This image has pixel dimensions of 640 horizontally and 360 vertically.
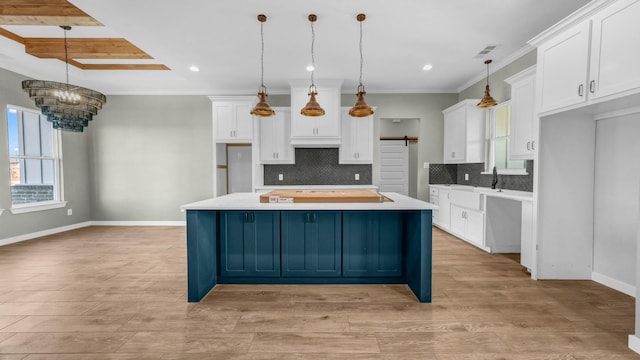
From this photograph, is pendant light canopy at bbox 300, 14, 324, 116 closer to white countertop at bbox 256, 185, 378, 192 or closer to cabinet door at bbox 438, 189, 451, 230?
white countertop at bbox 256, 185, 378, 192

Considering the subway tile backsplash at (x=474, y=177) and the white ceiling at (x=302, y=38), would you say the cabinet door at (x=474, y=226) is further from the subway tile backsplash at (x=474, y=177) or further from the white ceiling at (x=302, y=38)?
the white ceiling at (x=302, y=38)

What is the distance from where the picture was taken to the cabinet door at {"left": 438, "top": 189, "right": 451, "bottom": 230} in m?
5.14

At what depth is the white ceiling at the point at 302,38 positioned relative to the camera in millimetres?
2934

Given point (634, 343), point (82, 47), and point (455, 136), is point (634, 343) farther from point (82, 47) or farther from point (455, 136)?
point (82, 47)

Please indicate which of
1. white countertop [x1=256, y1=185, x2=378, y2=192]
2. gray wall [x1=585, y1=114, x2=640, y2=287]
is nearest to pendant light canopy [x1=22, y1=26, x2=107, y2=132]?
white countertop [x1=256, y1=185, x2=378, y2=192]

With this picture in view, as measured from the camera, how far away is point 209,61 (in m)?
4.38

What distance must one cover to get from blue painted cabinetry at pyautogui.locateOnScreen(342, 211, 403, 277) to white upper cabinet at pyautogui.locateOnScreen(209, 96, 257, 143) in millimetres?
3316

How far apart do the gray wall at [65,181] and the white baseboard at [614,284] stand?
26.7ft

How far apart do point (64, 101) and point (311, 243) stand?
2976mm

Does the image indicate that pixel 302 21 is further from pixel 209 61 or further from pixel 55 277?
pixel 55 277

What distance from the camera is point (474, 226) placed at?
4387mm

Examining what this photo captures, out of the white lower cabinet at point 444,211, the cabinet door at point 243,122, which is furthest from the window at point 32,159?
the white lower cabinet at point 444,211

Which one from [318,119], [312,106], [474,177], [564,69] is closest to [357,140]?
[318,119]

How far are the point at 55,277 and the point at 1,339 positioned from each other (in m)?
1.37
